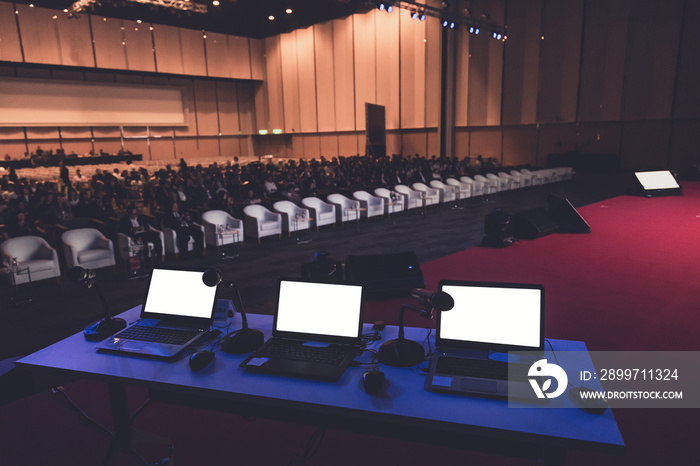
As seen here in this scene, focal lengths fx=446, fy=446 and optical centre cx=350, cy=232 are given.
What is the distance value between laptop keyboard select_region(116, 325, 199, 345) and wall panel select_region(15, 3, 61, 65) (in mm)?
22643

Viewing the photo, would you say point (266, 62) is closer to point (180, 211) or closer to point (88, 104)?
point (88, 104)

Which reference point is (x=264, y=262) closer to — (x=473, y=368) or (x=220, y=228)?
(x=220, y=228)

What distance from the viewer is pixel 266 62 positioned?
28.0 metres

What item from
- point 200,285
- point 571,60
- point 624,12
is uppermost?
point 624,12

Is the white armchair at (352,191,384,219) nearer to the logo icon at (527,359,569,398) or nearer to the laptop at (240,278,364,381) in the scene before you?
the laptop at (240,278,364,381)

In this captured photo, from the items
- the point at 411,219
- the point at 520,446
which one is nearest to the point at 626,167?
the point at 411,219

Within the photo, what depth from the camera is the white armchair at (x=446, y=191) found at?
41.1 feet

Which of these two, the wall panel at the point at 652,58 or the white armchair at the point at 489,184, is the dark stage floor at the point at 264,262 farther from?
the wall panel at the point at 652,58

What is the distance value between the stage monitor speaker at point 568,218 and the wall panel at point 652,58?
12.9 m

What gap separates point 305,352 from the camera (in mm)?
2316

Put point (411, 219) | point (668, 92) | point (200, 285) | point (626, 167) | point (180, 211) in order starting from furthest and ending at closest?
1. point (626, 167)
2. point (668, 92)
3. point (411, 219)
4. point (180, 211)
5. point (200, 285)

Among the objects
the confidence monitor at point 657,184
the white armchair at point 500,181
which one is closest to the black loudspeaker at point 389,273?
the confidence monitor at point 657,184

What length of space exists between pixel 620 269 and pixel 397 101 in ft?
60.8

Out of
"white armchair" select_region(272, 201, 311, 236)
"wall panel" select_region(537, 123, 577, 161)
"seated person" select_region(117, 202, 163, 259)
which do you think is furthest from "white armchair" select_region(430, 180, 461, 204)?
"wall panel" select_region(537, 123, 577, 161)
